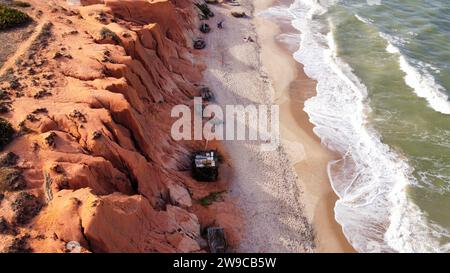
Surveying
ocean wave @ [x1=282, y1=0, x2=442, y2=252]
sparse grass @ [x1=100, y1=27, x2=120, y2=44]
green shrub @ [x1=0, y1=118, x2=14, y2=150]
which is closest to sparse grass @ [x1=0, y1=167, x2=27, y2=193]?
green shrub @ [x1=0, y1=118, x2=14, y2=150]

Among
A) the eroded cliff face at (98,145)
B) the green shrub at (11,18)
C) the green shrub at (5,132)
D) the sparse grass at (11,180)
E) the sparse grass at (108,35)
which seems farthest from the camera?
the sparse grass at (108,35)

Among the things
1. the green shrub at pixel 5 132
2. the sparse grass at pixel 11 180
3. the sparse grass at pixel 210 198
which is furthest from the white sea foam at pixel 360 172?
the green shrub at pixel 5 132

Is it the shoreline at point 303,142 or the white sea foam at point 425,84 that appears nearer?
the shoreline at point 303,142

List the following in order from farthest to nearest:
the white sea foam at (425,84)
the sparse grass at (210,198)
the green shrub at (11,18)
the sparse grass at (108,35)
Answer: the white sea foam at (425,84) → the sparse grass at (108,35) → the green shrub at (11,18) → the sparse grass at (210,198)

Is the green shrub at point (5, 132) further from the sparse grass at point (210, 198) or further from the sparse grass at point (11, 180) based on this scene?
the sparse grass at point (210, 198)

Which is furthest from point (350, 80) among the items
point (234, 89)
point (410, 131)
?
point (234, 89)

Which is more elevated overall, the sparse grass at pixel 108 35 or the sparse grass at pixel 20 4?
the sparse grass at pixel 20 4

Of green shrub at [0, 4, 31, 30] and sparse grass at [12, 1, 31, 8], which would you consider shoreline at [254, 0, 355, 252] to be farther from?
sparse grass at [12, 1, 31, 8]
